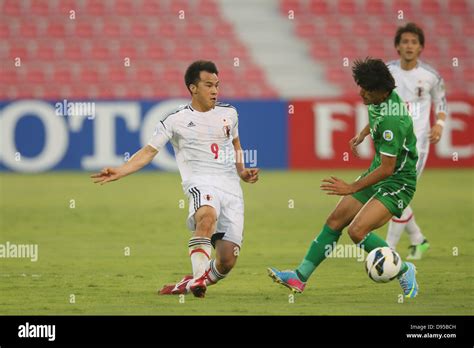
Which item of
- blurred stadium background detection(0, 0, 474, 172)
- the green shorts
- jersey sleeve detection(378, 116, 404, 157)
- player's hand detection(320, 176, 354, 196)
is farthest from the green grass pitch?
blurred stadium background detection(0, 0, 474, 172)

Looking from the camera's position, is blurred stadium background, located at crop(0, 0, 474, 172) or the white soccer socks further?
blurred stadium background, located at crop(0, 0, 474, 172)

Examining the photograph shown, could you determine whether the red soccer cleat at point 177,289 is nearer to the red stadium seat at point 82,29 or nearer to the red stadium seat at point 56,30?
the red stadium seat at point 82,29

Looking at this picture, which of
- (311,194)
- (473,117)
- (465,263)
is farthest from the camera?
(473,117)

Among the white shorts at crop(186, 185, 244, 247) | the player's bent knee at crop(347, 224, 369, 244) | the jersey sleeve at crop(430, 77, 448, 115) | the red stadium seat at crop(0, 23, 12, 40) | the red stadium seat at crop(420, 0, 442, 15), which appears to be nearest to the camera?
the player's bent knee at crop(347, 224, 369, 244)

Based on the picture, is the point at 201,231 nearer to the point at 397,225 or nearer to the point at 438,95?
the point at 397,225

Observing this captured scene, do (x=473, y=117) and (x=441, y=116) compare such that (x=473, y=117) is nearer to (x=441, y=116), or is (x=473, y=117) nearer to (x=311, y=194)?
(x=311, y=194)

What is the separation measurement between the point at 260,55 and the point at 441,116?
13.9 m

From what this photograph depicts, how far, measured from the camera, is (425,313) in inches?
297

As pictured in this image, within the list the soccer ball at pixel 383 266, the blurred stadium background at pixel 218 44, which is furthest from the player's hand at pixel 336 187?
the blurred stadium background at pixel 218 44

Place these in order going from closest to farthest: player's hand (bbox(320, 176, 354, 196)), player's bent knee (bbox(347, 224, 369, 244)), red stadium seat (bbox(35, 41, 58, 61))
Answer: player's hand (bbox(320, 176, 354, 196)), player's bent knee (bbox(347, 224, 369, 244)), red stadium seat (bbox(35, 41, 58, 61))

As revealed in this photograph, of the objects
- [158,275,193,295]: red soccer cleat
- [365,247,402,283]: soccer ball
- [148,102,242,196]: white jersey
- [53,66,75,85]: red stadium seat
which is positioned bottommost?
[158,275,193,295]: red soccer cleat

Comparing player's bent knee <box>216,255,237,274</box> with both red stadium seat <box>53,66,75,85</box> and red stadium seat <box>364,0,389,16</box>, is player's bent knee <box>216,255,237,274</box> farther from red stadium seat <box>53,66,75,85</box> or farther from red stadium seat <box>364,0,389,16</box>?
red stadium seat <box>364,0,389,16</box>

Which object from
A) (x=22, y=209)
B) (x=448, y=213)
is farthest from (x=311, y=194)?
(x=22, y=209)

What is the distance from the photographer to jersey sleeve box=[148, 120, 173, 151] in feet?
27.6
